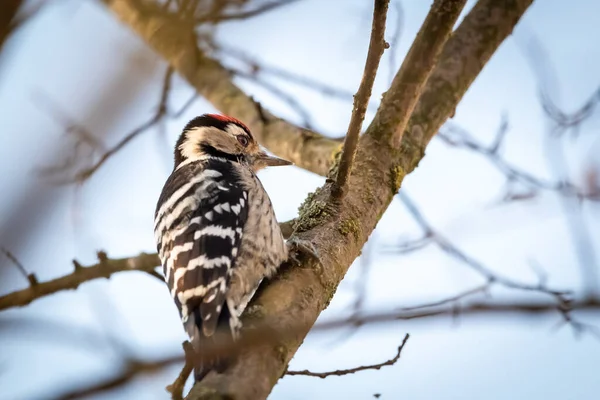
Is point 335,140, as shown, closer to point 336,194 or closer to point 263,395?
point 336,194

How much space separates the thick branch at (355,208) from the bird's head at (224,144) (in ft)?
3.49

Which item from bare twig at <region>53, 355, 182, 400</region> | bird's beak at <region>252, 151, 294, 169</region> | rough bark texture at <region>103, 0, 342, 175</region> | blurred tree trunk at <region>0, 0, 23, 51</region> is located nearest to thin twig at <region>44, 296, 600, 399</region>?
bare twig at <region>53, 355, 182, 400</region>

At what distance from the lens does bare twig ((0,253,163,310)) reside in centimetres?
356

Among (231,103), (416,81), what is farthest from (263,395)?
(231,103)

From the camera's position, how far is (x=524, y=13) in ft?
15.1

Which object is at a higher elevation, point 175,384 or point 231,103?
point 231,103

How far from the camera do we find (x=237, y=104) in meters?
5.16

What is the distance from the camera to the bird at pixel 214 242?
3.11 meters

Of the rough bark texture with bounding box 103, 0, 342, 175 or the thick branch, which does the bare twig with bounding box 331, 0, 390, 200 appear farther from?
the rough bark texture with bounding box 103, 0, 342, 175

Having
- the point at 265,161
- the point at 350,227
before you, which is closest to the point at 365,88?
the point at 350,227

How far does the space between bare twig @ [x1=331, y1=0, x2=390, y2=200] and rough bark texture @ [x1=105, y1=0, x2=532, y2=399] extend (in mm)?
313

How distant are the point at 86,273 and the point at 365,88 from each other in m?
1.92

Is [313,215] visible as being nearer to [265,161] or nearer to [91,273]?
[91,273]

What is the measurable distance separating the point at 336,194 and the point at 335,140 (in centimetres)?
130
